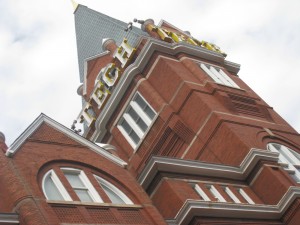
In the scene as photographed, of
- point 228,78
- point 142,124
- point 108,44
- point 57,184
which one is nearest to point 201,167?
point 142,124

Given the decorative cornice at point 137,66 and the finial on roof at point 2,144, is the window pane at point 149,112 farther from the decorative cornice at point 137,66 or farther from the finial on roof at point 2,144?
the finial on roof at point 2,144

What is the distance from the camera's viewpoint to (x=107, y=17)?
41.4 meters

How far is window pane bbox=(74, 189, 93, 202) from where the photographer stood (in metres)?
17.8

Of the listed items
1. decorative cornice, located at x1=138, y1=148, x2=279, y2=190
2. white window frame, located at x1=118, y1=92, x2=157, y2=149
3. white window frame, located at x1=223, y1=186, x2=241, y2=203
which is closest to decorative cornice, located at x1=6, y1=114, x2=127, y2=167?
decorative cornice, located at x1=138, y1=148, x2=279, y2=190

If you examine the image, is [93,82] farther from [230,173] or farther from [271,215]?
[271,215]

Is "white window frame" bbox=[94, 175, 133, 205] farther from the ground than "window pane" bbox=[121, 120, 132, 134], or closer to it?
closer to it

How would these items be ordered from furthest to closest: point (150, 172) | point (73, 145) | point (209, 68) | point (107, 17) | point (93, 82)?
1. point (107, 17)
2. point (93, 82)
3. point (209, 68)
4. point (150, 172)
5. point (73, 145)

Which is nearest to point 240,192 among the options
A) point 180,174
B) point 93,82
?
point 180,174

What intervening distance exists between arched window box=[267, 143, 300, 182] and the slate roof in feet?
45.3

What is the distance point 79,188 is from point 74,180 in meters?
0.45

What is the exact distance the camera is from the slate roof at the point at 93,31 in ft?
128

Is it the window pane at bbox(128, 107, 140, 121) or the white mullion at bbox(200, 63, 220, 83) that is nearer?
the window pane at bbox(128, 107, 140, 121)

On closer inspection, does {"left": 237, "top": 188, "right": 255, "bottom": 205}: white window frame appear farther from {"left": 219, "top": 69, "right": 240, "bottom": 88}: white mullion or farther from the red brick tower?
{"left": 219, "top": 69, "right": 240, "bottom": 88}: white mullion

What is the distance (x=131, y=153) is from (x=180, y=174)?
335 inches
